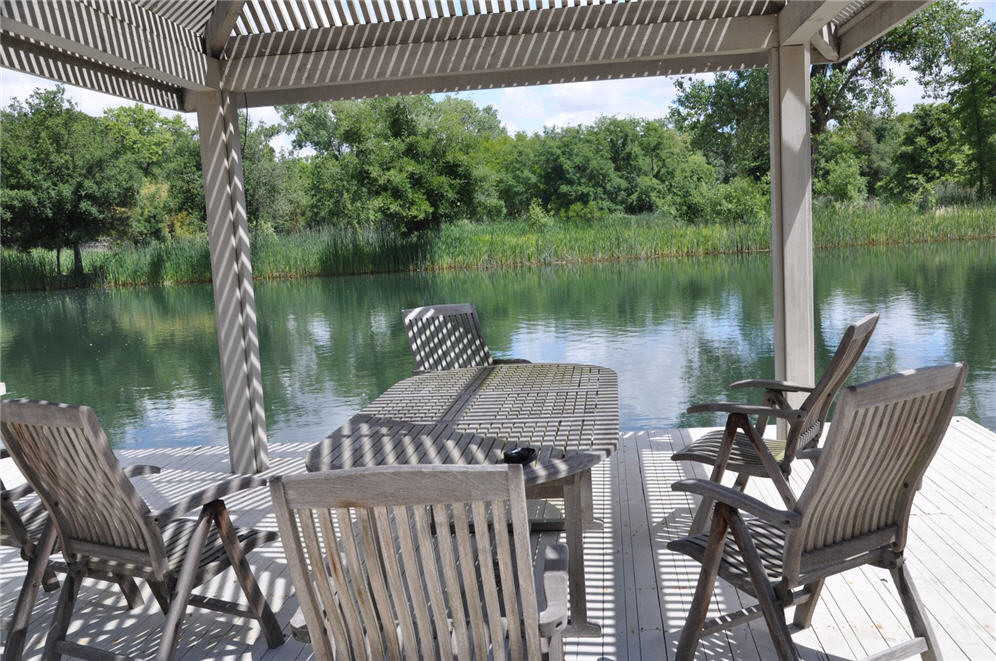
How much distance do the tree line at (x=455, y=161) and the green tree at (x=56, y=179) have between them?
0.13 ft

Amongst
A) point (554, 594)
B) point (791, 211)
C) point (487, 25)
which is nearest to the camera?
point (554, 594)

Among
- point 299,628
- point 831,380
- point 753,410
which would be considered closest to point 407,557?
point 299,628

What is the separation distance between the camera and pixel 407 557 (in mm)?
1669

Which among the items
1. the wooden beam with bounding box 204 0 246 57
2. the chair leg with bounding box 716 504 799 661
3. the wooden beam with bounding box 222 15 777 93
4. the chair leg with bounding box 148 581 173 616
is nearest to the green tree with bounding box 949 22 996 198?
the wooden beam with bounding box 222 15 777 93

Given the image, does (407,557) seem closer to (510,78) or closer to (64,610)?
(64,610)

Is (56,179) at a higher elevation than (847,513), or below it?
higher

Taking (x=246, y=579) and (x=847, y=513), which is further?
(x=246, y=579)

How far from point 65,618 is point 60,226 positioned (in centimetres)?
2673

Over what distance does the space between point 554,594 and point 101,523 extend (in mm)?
1417

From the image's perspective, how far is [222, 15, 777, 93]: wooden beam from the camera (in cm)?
455

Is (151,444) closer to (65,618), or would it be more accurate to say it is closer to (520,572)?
(65,618)

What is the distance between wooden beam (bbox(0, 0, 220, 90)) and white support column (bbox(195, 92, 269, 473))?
240mm

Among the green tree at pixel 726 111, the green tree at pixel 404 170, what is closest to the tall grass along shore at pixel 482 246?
the green tree at pixel 404 170

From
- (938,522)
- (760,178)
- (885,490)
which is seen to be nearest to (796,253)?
(938,522)
